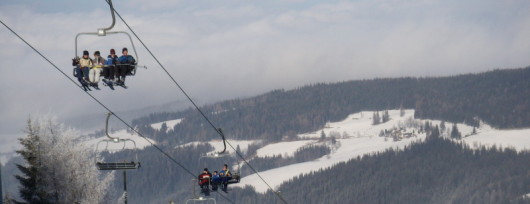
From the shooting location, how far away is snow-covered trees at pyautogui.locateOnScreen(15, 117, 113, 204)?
228 ft

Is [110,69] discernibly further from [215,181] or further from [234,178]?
[234,178]

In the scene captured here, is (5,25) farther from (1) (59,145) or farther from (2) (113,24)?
(1) (59,145)

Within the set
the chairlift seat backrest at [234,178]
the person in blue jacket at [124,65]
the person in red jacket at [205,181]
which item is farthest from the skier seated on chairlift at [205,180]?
the person in blue jacket at [124,65]

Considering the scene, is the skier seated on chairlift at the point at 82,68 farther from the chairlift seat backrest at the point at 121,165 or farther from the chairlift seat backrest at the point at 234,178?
the chairlift seat backrest at the point at 234,178

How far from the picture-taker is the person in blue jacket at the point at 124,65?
38.9 metres

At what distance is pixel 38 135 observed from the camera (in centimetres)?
7162

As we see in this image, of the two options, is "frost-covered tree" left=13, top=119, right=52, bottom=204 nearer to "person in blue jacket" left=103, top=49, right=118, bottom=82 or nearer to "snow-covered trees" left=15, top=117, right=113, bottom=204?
"snow-covered trees" left=15, top=117, right=113, bottom=204

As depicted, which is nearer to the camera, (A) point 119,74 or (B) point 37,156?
(A) point 119,74

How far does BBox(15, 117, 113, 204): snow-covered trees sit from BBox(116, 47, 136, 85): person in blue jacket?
103 ft

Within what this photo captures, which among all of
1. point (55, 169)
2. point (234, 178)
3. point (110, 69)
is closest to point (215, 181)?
point (234, 178)

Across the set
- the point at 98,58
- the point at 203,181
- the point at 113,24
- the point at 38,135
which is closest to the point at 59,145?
the point at 38,135

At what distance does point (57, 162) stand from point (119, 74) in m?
33.2

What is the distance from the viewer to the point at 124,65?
3897 cm

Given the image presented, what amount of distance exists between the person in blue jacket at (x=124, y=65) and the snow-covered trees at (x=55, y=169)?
31506 millimetres
